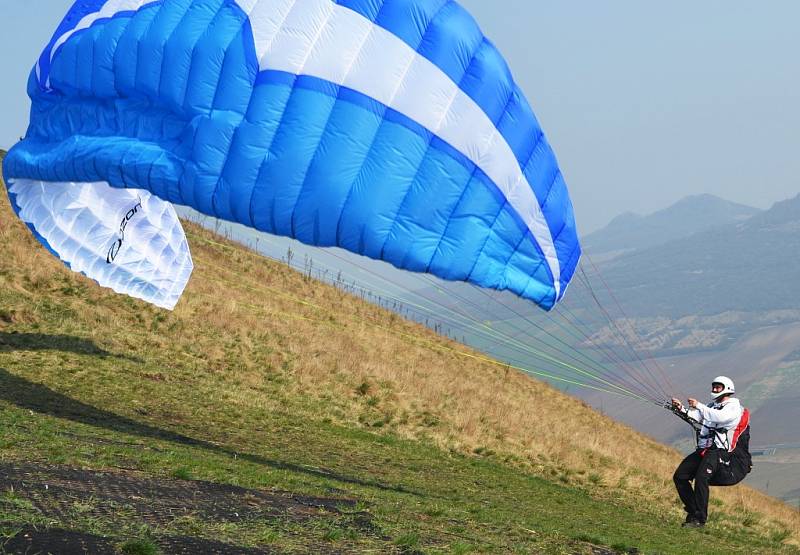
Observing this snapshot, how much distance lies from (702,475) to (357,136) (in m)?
6.73

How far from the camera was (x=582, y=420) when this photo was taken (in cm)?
3816

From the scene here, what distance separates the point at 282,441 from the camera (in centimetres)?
1931

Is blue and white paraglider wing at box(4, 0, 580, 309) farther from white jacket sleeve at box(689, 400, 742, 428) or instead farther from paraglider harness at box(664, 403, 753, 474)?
paraglider harness at box(664, 403, 753, 474)

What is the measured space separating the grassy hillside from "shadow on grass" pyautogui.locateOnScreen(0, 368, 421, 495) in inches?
3.1

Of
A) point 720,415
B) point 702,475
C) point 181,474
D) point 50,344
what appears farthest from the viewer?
point 50,344

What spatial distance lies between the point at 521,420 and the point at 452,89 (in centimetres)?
1920

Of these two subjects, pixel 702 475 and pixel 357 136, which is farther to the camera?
pixel 702 475

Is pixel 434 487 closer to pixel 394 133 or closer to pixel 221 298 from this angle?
pixel 394 133

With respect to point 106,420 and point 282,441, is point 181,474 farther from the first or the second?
point 282,441

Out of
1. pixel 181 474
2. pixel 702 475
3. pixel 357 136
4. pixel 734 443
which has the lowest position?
pixel 181 474

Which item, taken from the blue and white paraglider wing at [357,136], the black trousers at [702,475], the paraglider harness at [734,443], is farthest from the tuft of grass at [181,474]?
the paraglider harness at [734,443]

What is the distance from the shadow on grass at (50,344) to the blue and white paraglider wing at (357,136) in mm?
9615

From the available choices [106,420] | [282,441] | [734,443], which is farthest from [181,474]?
[734,443]

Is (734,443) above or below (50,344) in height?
above
